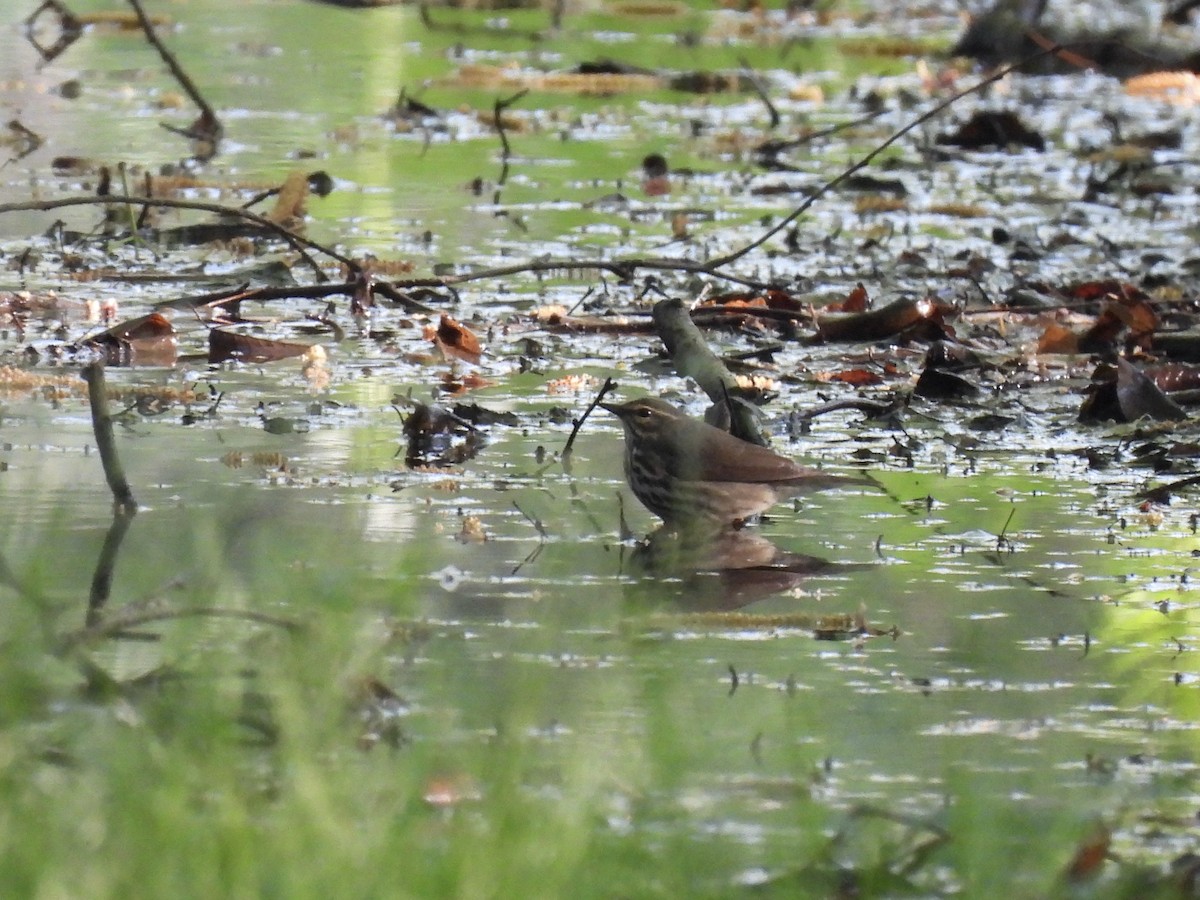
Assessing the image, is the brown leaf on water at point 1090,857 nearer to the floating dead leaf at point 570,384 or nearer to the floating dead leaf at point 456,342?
the floating dead leaf at point 570,384

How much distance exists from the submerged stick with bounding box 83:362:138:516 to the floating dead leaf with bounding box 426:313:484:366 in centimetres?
226

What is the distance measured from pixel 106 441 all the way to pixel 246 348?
2289mm

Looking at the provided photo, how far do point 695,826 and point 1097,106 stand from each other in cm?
1478

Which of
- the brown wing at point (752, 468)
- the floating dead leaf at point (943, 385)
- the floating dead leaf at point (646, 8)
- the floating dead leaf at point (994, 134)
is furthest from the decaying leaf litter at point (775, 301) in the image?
the floating dead leaf at point (646, 8)

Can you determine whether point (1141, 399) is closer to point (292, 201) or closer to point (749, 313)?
point (749, 313)

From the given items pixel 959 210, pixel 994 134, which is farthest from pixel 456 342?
pixel 994 134

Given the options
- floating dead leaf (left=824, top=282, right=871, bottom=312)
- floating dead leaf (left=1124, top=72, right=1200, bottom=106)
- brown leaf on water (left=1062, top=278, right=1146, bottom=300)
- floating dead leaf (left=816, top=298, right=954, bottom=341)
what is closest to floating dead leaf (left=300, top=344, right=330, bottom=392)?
floating dead leaf (left=816, top=298, right=954, bottom=341)

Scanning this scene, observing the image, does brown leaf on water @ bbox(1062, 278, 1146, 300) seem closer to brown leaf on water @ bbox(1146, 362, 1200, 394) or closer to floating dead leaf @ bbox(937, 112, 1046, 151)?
brown leaf on water @ bbox(1146, 362, 1200, 394)

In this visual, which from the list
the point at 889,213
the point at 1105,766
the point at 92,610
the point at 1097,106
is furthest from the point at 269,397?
the point at 1097,106

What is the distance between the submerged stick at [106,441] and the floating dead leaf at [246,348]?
2010 mm

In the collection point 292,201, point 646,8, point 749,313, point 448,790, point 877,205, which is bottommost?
point 646,8

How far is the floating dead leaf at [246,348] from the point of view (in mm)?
7082

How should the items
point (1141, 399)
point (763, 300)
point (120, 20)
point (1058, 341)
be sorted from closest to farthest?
point (1141, 399) → point (1058, 341) → point (763, 300) → point (120, 20)

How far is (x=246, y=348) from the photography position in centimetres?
714
